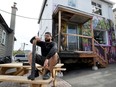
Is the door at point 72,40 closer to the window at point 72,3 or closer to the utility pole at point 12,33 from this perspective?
the window at point 72,3

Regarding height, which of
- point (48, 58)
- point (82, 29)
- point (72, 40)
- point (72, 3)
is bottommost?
point (48, 58)

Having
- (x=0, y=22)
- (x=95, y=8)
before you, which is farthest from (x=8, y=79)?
(x=95, y=8)

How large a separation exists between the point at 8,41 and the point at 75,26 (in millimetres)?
7429

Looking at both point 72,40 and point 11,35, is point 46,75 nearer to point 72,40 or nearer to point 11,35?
point 72,40

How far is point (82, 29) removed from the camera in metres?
9.71

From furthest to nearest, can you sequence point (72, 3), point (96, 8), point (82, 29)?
1. point (96, 8)
2. point (72, 3)
3. point (82, 29)

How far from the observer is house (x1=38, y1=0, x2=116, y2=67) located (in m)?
7.34

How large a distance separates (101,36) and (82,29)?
8.38 ft

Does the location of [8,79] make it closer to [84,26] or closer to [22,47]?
[84,26]

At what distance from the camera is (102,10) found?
11.4m

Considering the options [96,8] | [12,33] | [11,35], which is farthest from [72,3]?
[11,35]

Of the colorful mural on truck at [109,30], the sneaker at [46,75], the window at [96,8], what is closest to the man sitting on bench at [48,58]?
the sneaker at [46,75]

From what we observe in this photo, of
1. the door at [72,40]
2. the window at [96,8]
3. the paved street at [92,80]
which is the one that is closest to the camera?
the paved street at [92,80]

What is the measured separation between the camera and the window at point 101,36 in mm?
10977
